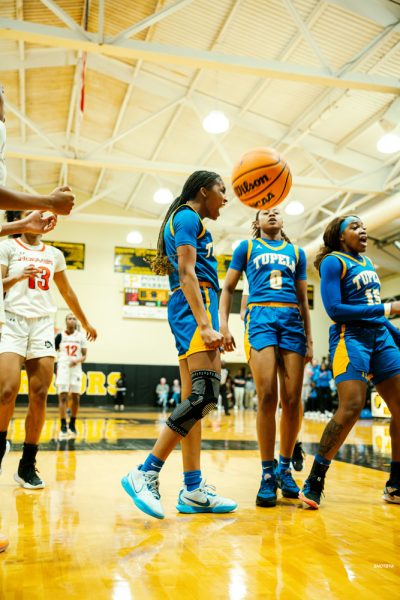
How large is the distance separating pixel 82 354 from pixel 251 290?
5.16 meters

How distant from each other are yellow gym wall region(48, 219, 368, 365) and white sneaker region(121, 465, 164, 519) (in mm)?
18262

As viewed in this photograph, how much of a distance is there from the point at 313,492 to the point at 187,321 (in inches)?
47.4


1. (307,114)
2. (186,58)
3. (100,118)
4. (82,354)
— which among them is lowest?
(82,354)

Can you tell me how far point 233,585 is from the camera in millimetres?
1750

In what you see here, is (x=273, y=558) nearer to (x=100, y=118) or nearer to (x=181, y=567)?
(x=181, y=567)

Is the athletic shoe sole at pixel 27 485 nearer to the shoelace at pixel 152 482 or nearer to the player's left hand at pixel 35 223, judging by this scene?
the shoelace at pixel 152 482

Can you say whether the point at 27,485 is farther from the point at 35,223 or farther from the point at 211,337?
the point at 35,223

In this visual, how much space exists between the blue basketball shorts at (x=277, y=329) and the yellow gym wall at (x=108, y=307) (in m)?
17.7

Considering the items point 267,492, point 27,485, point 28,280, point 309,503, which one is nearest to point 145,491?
point 267,492

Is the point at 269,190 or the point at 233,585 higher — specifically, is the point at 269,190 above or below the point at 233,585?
above

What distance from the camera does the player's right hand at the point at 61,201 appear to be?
2.00 meters

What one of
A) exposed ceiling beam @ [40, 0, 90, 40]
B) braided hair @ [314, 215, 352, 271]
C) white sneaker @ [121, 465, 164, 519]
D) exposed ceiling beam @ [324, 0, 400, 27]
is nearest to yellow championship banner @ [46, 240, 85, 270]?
exposed ceiling beam @ [40, 0, 90, 40]

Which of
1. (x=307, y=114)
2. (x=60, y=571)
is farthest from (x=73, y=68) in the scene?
(x=60, y=571)

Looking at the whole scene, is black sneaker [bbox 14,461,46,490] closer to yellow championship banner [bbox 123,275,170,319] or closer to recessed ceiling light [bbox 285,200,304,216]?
recessed ceiling light [bbox 285,200,304,216]
